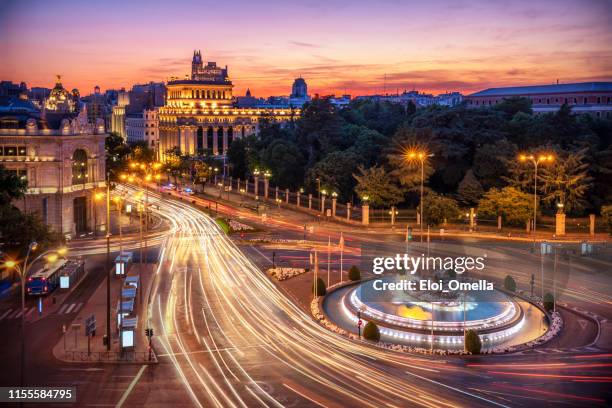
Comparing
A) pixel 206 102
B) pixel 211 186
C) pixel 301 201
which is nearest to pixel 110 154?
pixel 211 186

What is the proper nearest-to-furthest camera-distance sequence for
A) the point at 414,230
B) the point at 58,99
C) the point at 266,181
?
the point at 414,230 → the point at 266,181 → the point at 58,99

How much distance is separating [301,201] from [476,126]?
23.5 meters

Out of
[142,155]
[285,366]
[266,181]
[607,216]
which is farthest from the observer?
[142,155]

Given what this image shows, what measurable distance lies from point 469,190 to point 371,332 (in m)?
41.5

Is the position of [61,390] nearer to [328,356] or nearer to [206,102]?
[328,356]

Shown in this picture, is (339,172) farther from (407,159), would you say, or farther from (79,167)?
(79,167)

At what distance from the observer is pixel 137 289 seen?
139 ft

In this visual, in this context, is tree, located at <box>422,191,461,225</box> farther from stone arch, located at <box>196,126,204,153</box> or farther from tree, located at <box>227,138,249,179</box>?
stone arch, located at <box>196,126,204,153</box>

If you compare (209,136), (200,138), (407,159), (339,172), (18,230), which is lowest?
(18,230)

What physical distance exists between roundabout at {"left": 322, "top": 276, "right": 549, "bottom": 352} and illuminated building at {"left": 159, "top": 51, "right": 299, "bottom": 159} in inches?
5310

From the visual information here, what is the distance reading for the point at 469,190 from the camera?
72.0 m

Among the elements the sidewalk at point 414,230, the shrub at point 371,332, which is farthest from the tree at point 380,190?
the shrub at point 371,332

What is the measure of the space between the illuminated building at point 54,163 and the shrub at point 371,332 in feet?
127

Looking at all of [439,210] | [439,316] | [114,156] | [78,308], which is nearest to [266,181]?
[114,156]
